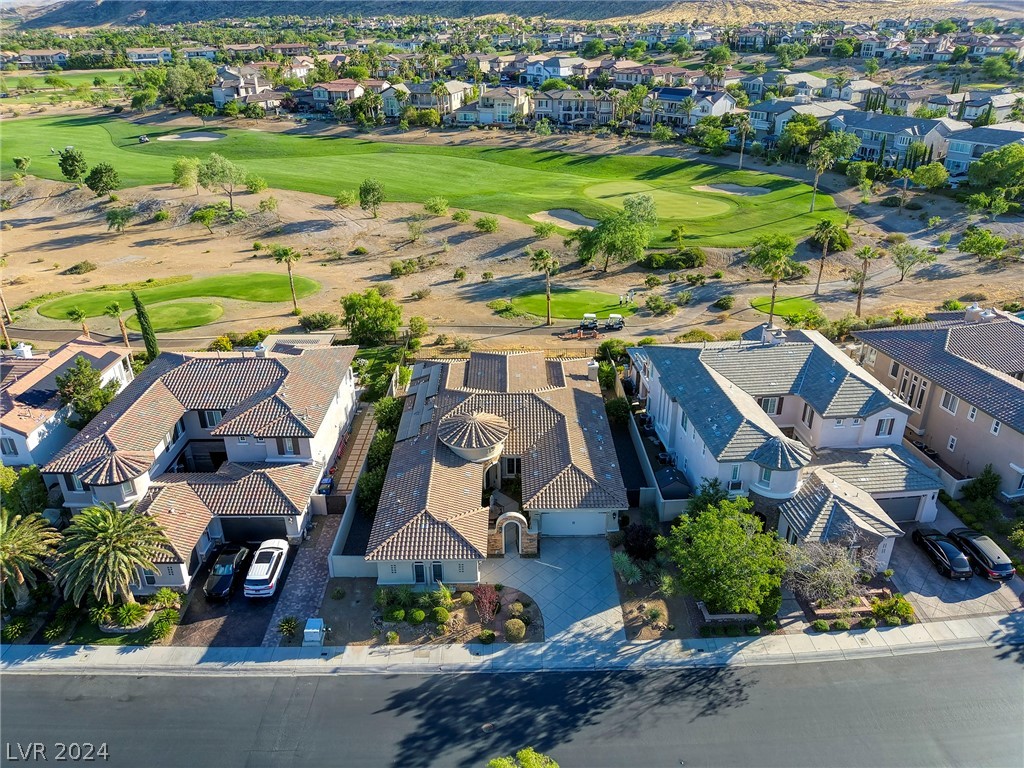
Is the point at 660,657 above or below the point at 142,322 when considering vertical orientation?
below

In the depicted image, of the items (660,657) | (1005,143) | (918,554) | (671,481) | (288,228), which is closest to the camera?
(660,657)

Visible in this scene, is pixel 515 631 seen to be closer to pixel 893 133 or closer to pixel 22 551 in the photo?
pixel 22 551

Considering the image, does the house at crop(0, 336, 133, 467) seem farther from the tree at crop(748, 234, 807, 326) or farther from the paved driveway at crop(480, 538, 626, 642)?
the tree at crop(748, 234, 807, 326)

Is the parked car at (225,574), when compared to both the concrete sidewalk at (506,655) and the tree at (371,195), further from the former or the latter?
the tree at (371,195)

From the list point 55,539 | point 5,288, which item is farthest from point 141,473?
point 5,288

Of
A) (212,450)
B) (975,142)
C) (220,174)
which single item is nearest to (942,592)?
(212,450)

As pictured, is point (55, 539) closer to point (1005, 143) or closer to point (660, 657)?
point (660, 657)
